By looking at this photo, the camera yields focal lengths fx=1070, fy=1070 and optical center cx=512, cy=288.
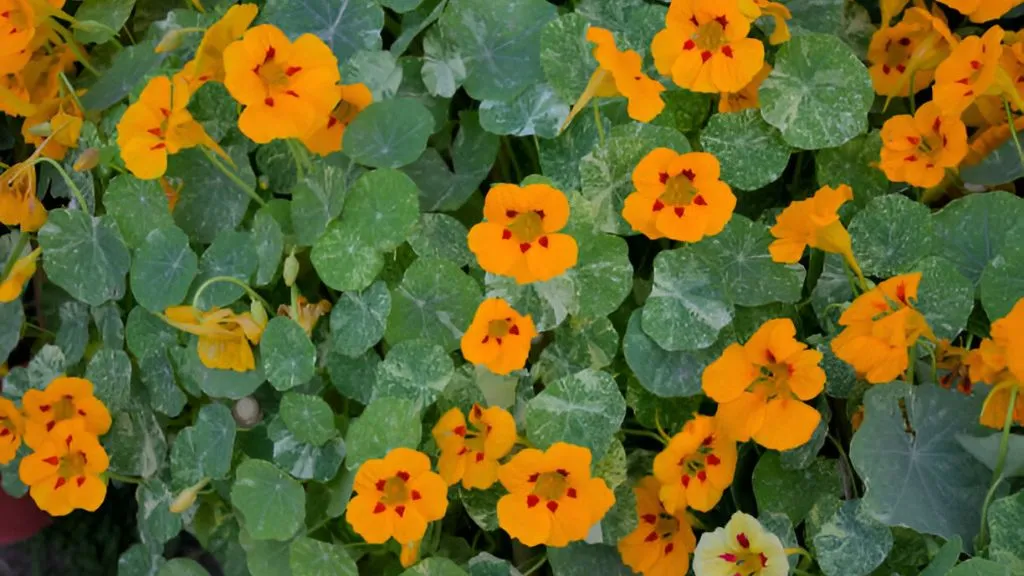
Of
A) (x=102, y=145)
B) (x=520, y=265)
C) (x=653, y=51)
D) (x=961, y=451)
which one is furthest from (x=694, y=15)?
(x=102, y=145)

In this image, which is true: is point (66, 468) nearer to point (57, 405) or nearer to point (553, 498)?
point (57, 405)

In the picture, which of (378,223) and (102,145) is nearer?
(378,223)

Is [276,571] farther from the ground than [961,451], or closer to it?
closer to it

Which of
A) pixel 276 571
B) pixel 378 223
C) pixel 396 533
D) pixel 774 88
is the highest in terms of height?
pixel 774 88

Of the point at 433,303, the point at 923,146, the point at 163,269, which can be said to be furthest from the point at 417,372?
the point at 923,146

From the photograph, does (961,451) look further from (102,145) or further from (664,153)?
(102,145)

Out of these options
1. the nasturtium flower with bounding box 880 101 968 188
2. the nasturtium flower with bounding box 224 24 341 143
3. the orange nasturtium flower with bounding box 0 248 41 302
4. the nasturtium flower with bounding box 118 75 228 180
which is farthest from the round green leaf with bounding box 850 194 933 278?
the orange nasturtium flower with bounding box 0 248 41 302
